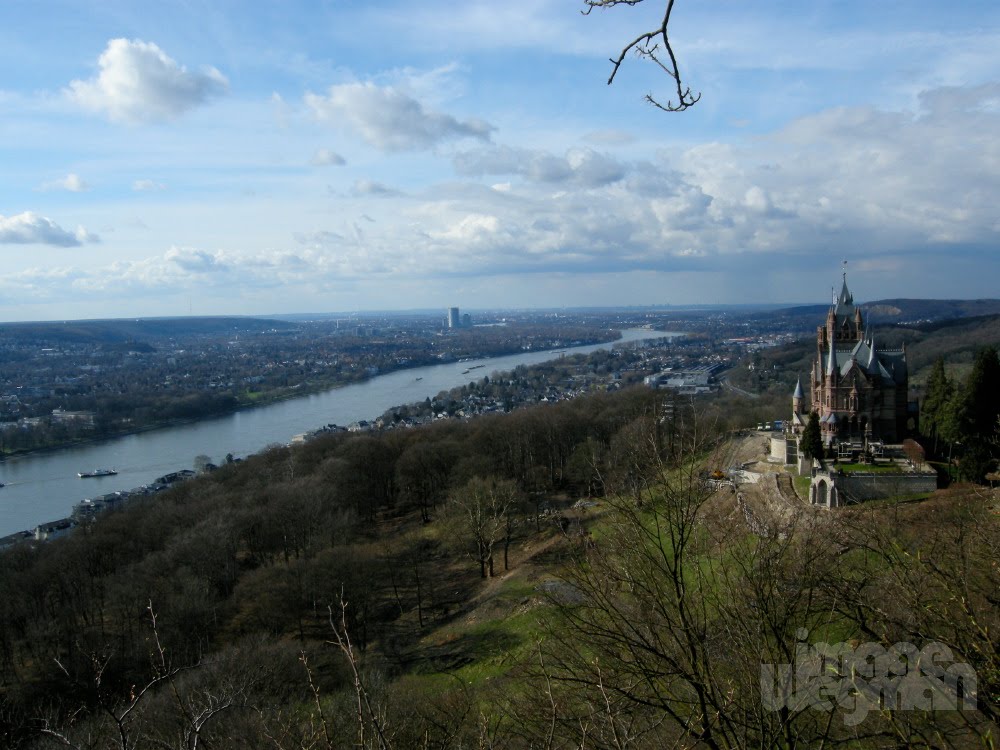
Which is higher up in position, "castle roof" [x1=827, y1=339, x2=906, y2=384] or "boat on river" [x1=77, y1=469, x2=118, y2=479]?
"castle roof" [x1=827, y1=339, x2=906, y2=384]

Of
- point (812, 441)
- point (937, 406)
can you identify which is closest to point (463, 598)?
point (812, 441)

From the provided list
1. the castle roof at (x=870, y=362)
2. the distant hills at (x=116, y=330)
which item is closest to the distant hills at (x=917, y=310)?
the castle roof at (x=870, y=362)

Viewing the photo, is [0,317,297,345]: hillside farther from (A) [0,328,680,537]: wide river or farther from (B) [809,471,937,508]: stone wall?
(B) [809,471,937,508]: stone wall

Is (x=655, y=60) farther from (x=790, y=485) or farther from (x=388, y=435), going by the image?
(x=388, y=435)

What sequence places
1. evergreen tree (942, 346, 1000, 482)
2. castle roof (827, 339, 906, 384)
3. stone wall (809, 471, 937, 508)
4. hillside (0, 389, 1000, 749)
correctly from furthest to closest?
castle roof (827, 339, 906, 384), evergreen tree (942, 346, 1000, 482), stone wall (809, 471, 937, 508), hillside (0, 389, 1000, 749)

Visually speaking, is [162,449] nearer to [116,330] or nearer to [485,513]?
[485,513]

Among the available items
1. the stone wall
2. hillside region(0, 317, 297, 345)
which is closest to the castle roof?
the stone wall

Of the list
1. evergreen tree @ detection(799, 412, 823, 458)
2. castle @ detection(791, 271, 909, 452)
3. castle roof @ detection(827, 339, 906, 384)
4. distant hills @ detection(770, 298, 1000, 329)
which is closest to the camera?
evergreen tree @ detection(799, 412, 823, 458)
